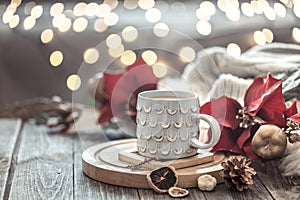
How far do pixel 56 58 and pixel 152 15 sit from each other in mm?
387

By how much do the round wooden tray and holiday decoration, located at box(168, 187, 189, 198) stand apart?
2 centimetres

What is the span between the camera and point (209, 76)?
57.1 inches

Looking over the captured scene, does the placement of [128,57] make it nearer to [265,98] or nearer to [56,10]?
[56,10]

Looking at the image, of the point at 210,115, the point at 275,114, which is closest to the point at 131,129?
the point at 210,115

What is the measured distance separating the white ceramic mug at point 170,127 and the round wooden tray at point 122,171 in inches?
1.6

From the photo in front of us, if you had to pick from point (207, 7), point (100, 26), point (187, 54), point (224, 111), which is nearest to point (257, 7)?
point (207, 7)

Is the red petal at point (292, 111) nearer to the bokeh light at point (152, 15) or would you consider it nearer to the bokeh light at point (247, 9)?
the bokeh light at point (247, 9)

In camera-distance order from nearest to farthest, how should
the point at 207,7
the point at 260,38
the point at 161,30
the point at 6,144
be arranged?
1. the point at 6,144
2. the point at 260,38
3. the point at 161,30
4. the point at 207,7

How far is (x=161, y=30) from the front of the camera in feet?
6.47

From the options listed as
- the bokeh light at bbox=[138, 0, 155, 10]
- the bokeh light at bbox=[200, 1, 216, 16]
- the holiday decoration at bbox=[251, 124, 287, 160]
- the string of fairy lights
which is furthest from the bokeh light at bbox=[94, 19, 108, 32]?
the holiday decoration at bbox=[251, 124, 287, 160]

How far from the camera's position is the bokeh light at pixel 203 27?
1.90 metres

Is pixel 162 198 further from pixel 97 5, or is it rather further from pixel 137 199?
pixel 97 5

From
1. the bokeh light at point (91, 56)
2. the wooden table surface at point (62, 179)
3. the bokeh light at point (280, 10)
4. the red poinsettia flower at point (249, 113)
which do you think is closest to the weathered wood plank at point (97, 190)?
the wooden table surface at point (62, 179)

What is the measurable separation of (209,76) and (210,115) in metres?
0.33
